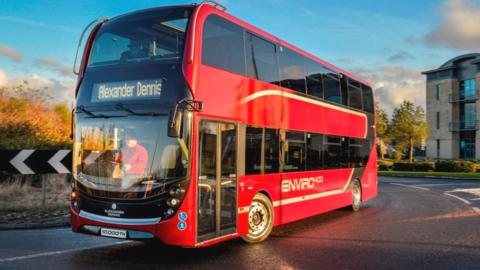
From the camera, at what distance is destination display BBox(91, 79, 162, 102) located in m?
7.41

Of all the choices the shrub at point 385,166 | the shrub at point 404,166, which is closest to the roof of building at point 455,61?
the shrub at point 385,166

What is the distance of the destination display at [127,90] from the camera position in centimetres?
741

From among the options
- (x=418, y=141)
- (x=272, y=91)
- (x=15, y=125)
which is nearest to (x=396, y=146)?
(x=418, y=141)

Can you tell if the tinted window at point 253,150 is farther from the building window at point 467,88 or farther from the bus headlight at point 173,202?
the building window at point 467,88

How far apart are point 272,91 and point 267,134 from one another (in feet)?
2.99

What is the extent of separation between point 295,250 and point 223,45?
148 inches

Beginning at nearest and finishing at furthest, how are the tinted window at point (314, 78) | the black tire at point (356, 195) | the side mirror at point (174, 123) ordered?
the side mirror at point (174, 123) → the tinted window at point (314, 78) → the black tire at point (356, 195)

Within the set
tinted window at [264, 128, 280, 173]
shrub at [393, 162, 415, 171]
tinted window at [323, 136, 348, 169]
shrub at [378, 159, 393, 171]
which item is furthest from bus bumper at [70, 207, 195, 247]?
shrub at [378, 159, 393, 171]

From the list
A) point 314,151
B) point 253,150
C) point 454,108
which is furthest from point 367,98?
point 454,108

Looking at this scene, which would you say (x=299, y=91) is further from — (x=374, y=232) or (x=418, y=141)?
(x=418, y=141)

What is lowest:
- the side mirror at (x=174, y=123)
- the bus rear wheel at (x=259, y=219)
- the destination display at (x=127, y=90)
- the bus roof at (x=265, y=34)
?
the bus rear wheel at (x=259, y=219)

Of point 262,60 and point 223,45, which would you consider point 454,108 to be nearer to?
point 262,60

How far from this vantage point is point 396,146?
57.0 meters

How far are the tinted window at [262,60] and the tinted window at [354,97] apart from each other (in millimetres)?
4434
